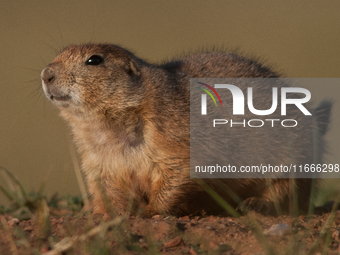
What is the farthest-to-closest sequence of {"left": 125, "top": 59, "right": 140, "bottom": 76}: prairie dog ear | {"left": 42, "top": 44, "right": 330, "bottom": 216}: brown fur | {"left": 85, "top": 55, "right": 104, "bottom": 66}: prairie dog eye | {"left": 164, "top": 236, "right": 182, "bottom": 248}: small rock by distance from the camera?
{"left": 125, "top": 59, "right": 140, "bottom": 76}: prairie dog ear
{"left": 85, "top": 55, "right": 104, "bottom": 66}: prairie dog eye
{"left": 42, "top": 44, "right": 330, "bottom": 216}: brown fur
{"left": 164, "top": 236, "right": 182, "bottom": 248}: small rock

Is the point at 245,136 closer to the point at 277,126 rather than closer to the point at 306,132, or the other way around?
the point at 277,126

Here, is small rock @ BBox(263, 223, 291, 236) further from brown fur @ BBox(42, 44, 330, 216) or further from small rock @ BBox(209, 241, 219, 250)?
brown fur @ BBox(42, 44, 330, 216)

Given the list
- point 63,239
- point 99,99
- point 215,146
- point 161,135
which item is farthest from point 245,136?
point 63,239

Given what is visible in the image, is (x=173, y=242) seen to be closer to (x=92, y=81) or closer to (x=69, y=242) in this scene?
(x=69, y=242)

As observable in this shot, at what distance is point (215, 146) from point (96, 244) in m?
2.14

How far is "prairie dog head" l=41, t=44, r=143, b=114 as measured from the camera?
4062 mm

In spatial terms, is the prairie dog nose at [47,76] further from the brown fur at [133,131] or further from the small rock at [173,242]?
the small rock at [173,242]

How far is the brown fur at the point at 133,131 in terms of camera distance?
405 cm

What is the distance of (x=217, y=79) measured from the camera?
4797mm

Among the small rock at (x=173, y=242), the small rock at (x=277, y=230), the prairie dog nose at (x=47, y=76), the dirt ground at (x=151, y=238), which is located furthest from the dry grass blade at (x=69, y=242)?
the prairie dog nose at (x=47, y=76)

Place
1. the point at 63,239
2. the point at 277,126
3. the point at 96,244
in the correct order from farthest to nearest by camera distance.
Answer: the point at 277,126 < the point at 63,239 < the point at 96,244

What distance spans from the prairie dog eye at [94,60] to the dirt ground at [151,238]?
1698 mm

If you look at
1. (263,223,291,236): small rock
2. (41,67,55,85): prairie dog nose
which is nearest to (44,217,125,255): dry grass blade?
(263,223,291,236): small rock

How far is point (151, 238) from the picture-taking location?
2.82 metres
